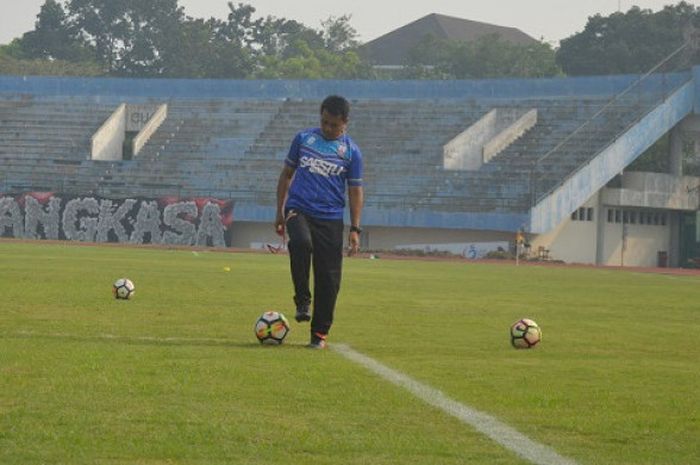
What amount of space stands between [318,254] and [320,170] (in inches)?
28.7

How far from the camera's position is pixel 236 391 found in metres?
9.64

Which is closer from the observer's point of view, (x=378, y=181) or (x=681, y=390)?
(x=681, y=390)

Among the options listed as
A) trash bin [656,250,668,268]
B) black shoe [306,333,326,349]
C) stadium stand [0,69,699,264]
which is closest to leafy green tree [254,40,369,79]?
stadium stand [0,69,699,264]

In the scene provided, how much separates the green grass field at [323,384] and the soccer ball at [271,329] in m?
0.21

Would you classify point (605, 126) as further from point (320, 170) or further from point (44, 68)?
point (44, 68)

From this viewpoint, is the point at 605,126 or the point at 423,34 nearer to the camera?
the point at 605,126

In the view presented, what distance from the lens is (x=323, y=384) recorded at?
33.8 ft

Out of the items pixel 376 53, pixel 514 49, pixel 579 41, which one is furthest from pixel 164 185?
pixel 376 53

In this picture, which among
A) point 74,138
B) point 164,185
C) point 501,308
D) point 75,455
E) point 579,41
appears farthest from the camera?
point 579,41

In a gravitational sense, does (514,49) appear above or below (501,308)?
above

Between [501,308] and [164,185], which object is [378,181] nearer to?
[164,185]

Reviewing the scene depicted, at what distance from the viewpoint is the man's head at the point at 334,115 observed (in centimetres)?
1362

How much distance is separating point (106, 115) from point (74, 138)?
9.22 ft

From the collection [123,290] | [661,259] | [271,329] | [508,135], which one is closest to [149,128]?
[508,135]
